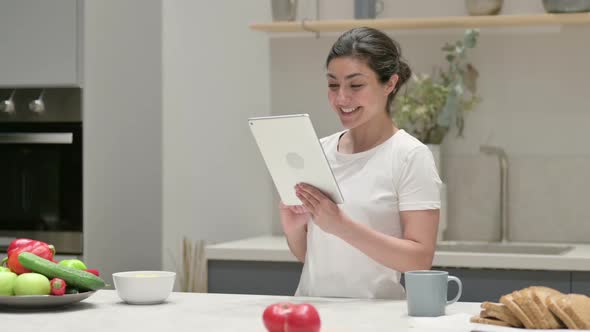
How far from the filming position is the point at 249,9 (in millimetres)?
4430

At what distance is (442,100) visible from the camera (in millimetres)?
4078

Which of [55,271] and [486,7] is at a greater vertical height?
[486,7]

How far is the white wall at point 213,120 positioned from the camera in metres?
4.09

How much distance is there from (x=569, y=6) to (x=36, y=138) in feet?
7.18

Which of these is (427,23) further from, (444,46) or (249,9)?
(249,9)

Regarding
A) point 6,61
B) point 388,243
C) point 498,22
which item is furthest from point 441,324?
point 6,61

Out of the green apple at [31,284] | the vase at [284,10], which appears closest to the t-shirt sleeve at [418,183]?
the green apple at [31,284]

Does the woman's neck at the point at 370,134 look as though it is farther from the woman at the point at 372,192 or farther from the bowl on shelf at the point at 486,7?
the bowl on shelf at the point at 486,7

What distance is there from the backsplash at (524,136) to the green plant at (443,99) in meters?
0.06

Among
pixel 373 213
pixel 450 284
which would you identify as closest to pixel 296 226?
pixel 373 213

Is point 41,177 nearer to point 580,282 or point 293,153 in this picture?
point 293,153

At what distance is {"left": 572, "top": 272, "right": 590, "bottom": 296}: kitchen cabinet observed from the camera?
11.2 feet

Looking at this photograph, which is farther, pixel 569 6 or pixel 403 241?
pixel 569 6

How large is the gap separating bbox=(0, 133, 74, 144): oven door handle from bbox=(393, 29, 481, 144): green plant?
1.36 metres
